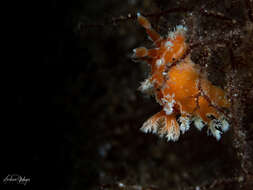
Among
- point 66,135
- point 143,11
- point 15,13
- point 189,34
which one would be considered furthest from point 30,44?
point 189,34

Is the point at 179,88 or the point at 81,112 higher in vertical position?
the point at 81,112

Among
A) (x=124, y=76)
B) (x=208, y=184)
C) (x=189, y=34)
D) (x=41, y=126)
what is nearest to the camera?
(x=189, y=34)

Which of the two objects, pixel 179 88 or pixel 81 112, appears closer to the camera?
pixel 179 88

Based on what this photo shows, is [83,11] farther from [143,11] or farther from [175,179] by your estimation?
[175,179]

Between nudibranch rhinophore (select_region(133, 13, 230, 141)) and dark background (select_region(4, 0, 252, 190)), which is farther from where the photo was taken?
dark background (select_region(4, 0, 252, 190))
